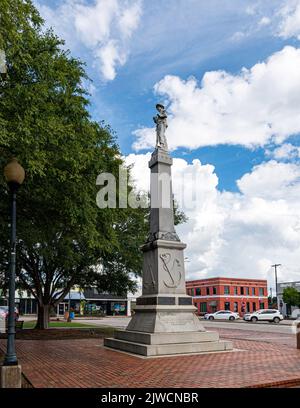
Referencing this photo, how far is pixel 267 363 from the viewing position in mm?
10742

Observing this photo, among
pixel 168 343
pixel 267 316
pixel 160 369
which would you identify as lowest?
pixel 267 316

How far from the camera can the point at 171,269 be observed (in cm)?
1461

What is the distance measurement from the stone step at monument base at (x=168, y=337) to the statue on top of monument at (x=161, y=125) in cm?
686

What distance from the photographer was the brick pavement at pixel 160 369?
8219 millimetres

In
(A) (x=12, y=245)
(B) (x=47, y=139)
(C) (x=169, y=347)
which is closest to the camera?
(A) (x=12, y=245)

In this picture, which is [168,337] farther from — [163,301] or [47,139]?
[47,139]

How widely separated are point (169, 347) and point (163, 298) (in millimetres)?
1866

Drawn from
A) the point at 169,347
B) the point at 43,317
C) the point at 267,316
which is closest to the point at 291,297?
the point at 267,316

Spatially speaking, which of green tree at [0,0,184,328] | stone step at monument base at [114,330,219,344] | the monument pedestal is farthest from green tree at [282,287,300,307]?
stone step at monument base at [114,330,219,344]

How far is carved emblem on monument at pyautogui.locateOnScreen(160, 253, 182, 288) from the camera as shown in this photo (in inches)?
570

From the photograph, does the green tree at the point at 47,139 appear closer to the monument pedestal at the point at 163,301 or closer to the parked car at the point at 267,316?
the monument pedestal at the point at 163,301

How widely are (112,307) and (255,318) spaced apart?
129 ft

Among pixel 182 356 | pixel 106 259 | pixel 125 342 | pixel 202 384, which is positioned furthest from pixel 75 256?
pixel 202 384
